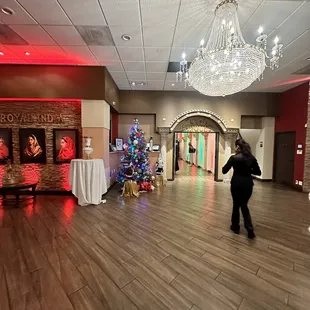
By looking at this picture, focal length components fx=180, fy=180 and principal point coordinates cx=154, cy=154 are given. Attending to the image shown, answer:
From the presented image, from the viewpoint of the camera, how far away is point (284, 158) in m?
7.20

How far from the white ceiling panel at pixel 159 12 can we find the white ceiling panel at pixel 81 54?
5.89 ft

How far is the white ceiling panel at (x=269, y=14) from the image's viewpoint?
2754mm

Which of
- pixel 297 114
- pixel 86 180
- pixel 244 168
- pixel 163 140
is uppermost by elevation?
pixel 297 114

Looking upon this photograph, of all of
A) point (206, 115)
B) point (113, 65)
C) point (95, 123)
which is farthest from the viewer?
point (206, 115)

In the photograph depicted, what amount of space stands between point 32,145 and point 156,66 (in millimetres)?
4379

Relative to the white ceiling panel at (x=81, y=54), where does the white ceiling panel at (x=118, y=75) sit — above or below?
above

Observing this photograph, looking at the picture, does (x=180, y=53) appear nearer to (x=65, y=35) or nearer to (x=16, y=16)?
(x=65, y=35)

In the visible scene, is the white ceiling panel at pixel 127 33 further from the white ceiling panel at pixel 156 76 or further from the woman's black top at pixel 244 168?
the woman's black top at pixel 244 168

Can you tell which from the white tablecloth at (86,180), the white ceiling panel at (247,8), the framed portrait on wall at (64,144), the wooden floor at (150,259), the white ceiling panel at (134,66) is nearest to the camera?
the wooden floor at (150,259)

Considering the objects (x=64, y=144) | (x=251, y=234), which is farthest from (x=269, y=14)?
(x=64, y=144)

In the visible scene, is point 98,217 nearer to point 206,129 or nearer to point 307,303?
point 307,303

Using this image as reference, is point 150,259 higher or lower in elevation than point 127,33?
lower

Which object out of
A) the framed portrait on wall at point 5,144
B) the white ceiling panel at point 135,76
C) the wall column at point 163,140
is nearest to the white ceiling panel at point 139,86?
the white ceiling panel at point 135,76

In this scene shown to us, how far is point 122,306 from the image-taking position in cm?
173
